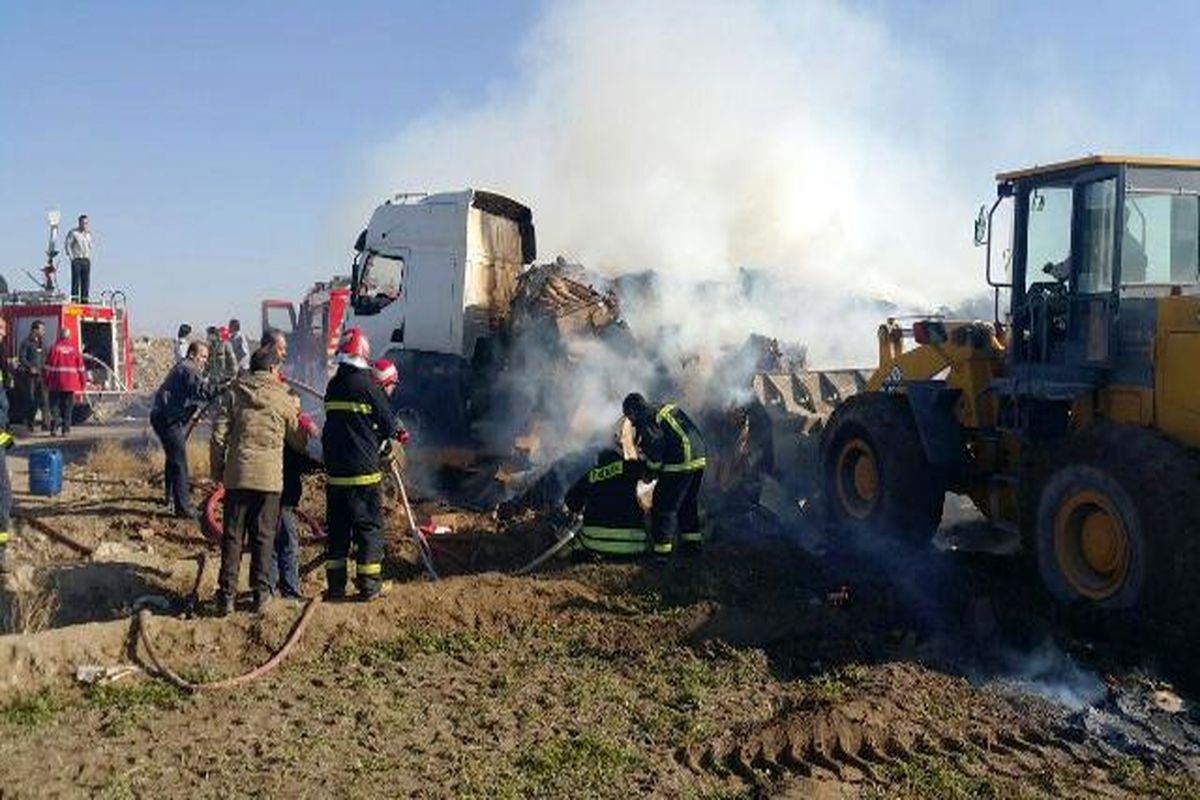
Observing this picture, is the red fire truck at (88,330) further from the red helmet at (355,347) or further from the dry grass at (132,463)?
the red helmet at (355,347)

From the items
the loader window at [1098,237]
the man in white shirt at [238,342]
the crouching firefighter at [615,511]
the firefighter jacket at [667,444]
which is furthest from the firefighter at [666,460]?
the man in white shirt at [238,342]

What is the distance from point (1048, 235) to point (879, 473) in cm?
243

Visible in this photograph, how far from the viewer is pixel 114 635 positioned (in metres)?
6.55

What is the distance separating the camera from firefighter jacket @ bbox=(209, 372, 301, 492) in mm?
7363

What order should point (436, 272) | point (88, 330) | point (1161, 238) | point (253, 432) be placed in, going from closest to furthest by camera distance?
point (253, 432), point (1161, 238), point (436, 272), point (88, 330)

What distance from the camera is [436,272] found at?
14688mm

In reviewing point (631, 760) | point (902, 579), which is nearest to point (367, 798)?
point (631, 760)

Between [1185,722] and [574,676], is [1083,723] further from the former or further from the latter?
[574,676]

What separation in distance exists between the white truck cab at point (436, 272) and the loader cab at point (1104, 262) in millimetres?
7839

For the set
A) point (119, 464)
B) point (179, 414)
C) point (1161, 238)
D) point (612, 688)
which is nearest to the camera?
point (612, 688)

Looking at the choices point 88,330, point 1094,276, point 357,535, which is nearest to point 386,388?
point 357,535

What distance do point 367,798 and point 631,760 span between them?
127 centimetres

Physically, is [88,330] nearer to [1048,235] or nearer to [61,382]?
[61,382]

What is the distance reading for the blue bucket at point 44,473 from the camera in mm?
10883
